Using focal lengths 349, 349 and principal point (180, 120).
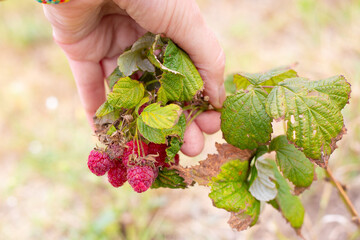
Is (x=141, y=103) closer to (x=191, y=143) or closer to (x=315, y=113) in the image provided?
(x=191, y=143)

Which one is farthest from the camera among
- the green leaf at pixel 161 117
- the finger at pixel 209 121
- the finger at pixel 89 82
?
the finger at pixel 89 82

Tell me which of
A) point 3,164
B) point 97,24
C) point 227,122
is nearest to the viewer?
point 227,122

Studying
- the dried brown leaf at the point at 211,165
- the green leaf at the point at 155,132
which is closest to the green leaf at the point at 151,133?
the green leaf at the point at 155,132

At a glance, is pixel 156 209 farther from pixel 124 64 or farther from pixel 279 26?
pixel 279 26

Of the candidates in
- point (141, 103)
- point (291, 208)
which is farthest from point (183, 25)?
point (291, 208)

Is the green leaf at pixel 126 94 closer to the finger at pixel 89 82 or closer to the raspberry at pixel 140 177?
the raspberry at pixel 140 177

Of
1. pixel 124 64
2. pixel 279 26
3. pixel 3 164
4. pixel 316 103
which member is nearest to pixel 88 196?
pixel 3 164
